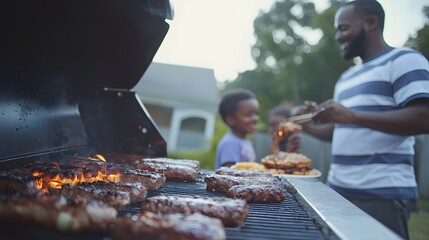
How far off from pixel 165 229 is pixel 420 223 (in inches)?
362

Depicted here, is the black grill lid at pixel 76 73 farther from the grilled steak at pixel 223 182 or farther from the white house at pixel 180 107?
the white house at pixel 180 107

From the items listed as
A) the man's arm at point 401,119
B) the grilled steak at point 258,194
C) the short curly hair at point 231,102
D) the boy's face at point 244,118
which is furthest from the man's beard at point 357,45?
the grilled steak at point 258,194

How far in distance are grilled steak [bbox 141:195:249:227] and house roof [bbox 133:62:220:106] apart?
15293 mm

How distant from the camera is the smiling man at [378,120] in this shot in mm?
3369

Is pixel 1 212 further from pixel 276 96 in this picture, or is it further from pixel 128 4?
pixel 276 96

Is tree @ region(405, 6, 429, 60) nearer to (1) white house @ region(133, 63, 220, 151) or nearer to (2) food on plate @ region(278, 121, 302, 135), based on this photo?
(2) food on plate @ region(278, 121, 302, 135)

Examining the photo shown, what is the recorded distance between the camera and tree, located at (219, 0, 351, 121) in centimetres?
1927

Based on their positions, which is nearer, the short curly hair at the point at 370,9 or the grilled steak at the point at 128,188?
the grilled steak at the point at 128,188

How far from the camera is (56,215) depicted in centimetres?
161

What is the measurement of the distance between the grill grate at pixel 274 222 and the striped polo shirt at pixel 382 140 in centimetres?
127

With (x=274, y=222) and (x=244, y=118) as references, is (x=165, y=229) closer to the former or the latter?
(x=274, y=222)

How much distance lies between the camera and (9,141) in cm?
275

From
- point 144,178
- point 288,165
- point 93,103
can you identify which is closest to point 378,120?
point 288,165

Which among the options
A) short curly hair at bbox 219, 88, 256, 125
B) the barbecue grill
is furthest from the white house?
the barbecue grill
